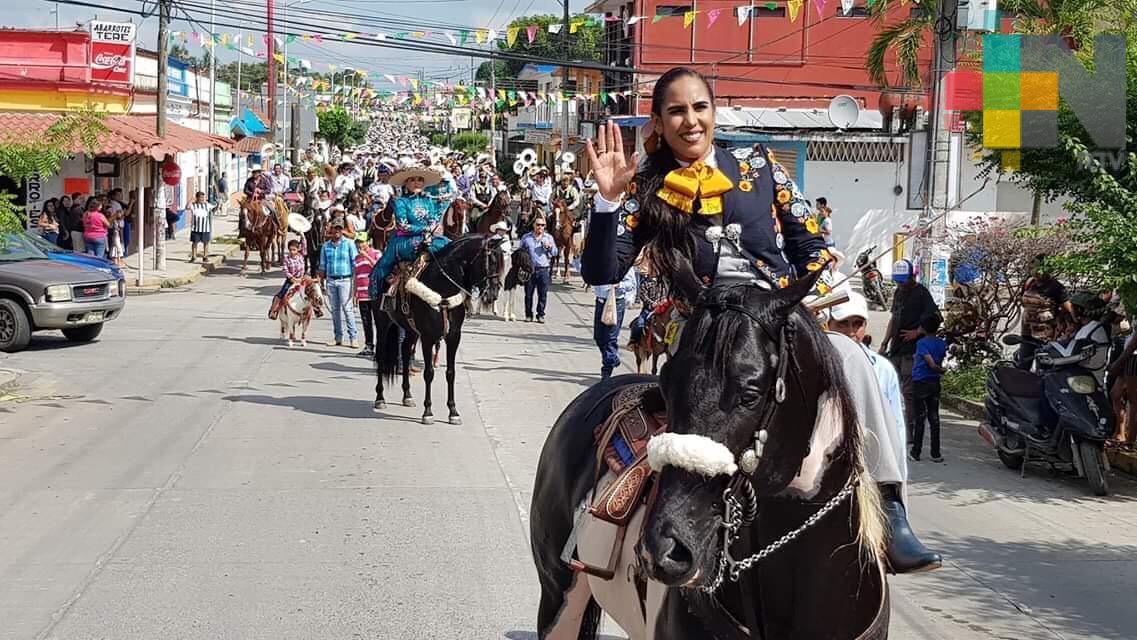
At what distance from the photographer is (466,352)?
19047 millimetres

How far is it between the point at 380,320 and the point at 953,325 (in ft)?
24.5

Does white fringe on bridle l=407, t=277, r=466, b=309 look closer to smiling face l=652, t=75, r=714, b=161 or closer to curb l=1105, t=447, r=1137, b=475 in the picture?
curb l=1105, t=447, r=1137, b=475

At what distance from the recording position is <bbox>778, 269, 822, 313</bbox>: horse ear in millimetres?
3334

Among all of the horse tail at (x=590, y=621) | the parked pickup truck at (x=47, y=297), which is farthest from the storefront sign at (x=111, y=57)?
the horse tail at (x=590, y=621)

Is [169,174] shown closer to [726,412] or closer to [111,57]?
[111,57]

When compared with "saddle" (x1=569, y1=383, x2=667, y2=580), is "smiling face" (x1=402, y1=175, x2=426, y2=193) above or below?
above

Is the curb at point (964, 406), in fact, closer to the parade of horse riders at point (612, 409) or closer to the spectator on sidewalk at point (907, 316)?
the parade of horse riders at point (612, 409)

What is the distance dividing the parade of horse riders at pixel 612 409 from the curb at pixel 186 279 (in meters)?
0.50

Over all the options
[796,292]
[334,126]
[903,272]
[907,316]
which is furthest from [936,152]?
[334,126]

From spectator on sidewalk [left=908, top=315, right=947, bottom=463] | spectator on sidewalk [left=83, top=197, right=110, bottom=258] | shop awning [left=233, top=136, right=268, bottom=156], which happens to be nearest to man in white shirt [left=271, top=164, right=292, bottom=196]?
spectator on sidewalk [left=83, top=197, right=110, bottom=258]

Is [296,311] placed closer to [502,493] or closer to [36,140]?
[36,140]

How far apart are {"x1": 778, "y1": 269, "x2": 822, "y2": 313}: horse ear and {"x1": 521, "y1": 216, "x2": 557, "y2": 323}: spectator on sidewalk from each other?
61.6 feet

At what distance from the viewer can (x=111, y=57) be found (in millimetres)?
Answer: 34938

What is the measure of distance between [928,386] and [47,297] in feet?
40.9
